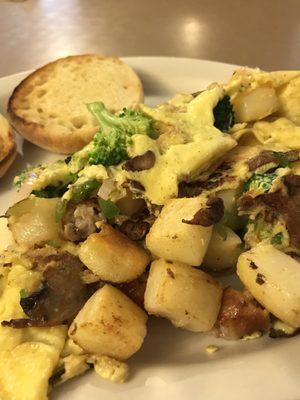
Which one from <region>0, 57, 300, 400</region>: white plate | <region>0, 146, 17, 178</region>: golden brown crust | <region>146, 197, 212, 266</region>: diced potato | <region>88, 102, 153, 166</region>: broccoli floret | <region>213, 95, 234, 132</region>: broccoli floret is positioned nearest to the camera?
<region>0, 57, 300, 400</region>: white plate

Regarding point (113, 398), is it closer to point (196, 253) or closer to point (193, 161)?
point (196, 253)

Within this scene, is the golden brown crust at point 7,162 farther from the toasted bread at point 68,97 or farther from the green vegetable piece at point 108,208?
the green vegetable piece at point 108,208

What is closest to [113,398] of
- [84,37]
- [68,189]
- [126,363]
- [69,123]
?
[126,363]

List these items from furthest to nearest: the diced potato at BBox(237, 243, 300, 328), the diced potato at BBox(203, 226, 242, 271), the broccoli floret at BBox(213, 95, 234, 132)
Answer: the broccoli floret at BBox(213, 95, 234, 132)
the diced potato at BBox(203, 226, 242, 271)
the diced potato at BBox(237, 243, 300, 328)

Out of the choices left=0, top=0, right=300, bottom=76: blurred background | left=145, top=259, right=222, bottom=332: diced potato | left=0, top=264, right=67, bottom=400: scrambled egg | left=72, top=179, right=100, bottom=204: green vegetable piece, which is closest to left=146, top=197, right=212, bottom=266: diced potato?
left=145, top=259, right=222, bottom=332: diced potato

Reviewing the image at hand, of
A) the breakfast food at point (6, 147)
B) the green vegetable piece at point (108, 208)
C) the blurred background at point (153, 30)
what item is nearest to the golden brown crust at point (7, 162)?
the breakfast food at point (6, 147)

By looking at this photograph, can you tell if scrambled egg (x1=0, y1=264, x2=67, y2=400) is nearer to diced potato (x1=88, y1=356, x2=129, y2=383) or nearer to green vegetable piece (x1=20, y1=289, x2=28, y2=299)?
green vegetable piece (x1=20, y1=289, x2=28, y2=299)

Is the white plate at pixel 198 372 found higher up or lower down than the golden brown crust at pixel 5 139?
lower down

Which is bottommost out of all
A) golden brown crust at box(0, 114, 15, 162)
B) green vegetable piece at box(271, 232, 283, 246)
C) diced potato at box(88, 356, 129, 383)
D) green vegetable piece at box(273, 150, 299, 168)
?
diced potato at box(88, 356, 129, 383)
